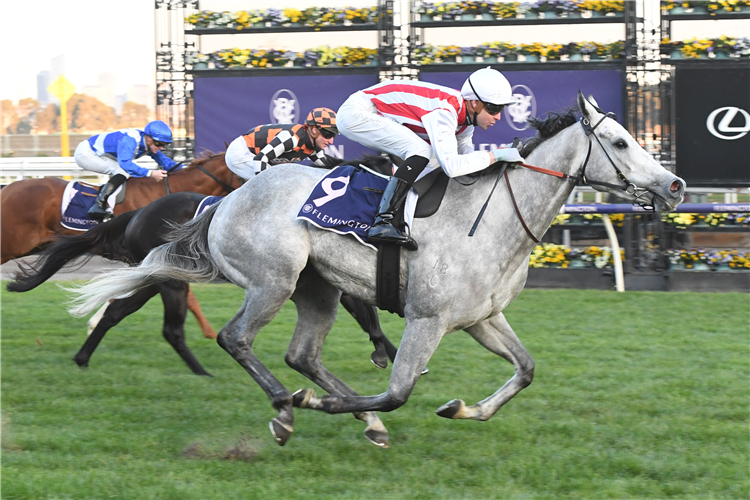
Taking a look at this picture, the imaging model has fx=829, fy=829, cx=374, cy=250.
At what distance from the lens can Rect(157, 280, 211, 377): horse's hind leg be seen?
5039 mm

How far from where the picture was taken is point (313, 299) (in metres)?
4.02

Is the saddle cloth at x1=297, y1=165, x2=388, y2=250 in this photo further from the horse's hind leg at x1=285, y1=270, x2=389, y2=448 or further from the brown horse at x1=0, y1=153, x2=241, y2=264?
the brown horse at x1=0, y1=153, x2=241, y2=264

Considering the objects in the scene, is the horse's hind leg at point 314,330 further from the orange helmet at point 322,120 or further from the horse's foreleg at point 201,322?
the horse's foreleg at point 201,322

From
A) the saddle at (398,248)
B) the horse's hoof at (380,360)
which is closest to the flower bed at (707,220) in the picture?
the horse's hoof at (380,360)

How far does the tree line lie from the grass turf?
23742 mm

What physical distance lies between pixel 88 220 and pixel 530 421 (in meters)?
4.07

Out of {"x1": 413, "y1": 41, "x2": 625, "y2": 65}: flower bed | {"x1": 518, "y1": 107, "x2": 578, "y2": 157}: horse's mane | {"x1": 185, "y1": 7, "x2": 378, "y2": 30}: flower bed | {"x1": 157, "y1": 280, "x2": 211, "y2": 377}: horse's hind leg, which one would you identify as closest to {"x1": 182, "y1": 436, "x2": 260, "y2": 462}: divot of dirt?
{"x1": 157, "y1": 280, "x2": 211, "y2": 377}: horse's hind leg

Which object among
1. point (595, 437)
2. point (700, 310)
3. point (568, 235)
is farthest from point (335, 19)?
point (595, 437)

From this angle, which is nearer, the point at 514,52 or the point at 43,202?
the point at 43,202

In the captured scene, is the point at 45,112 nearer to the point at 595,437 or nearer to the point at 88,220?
the point at 88,220

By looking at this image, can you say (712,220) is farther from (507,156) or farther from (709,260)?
(507,156)

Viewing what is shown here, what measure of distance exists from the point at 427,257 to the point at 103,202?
3.73 metres

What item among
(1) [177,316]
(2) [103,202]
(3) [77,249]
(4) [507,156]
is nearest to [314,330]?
(4) [507,156]

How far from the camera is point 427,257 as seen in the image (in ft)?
11.3
